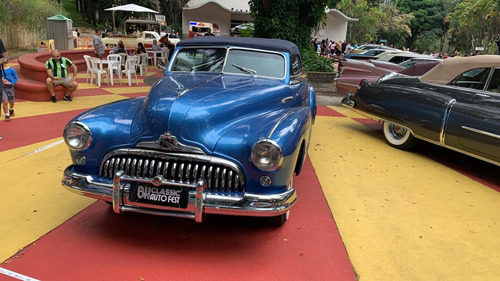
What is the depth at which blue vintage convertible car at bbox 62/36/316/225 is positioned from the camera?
8.83 ft

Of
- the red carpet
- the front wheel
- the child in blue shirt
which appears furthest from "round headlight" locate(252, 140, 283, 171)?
the child in blue shirt

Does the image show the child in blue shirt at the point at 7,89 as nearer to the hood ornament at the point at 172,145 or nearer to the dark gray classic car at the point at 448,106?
the hood ornament at the point at 172,145

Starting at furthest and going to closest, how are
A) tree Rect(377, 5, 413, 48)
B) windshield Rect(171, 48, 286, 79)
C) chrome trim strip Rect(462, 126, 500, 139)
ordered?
tree Rect(377, 5, 413, 48)
chrome trim strip Rect(462, 126, 500, 139)
windshield Rect(171, 48, 286, 79)

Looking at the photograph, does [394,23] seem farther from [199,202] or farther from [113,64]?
[199,202]

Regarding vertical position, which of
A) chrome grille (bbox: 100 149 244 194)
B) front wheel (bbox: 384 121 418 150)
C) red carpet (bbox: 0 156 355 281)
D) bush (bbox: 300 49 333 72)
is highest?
bush (bbox: 300 49 333 72)

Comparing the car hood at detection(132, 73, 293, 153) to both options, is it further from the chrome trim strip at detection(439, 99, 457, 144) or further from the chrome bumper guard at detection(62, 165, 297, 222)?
the chrome trim strip at detection(439, 99, 457, 144)

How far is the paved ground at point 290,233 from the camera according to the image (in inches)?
108

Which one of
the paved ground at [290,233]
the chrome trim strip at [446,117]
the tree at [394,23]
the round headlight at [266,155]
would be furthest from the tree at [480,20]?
the round headlight at [266,155]

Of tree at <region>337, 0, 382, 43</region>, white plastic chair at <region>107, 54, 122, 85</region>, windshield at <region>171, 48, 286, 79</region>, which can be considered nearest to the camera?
windshield at <region>171, 48, 286, 79</region>

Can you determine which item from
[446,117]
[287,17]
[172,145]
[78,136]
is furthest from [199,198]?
[287,17]

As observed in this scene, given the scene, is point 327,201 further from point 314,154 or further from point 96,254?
point 96,254

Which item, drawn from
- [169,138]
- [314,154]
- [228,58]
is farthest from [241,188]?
[314,154]

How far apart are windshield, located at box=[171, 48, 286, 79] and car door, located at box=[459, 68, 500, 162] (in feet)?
8.97

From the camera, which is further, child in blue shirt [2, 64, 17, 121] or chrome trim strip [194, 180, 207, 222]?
child in blue shirt [2, 64, 17, 121]
